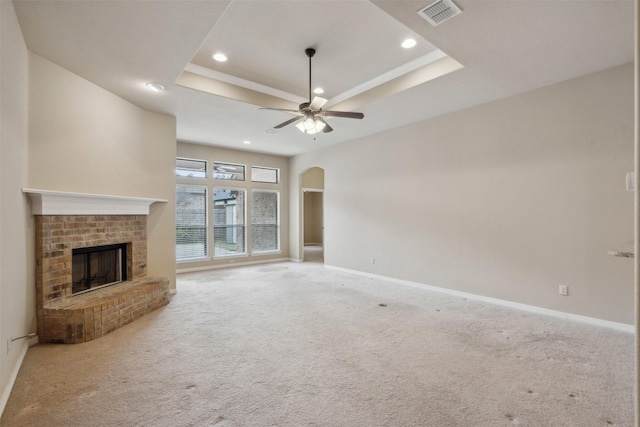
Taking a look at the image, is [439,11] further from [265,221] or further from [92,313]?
Answer: [265,221]

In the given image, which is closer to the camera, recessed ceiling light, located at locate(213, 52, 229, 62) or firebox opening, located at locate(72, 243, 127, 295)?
recessed ceiling light, located at locate(213, 52, 229, 62)

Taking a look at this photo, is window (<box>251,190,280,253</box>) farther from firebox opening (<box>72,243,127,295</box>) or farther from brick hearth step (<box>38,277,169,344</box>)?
brick hearth step (<box>38,277,169,344</box>)

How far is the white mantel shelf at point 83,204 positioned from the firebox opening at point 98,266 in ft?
1.71

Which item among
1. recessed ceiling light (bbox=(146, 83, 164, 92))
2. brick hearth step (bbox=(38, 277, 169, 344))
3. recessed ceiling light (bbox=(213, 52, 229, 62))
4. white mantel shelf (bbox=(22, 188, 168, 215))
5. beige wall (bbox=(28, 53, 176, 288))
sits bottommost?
brick hearth step (bbox=(38, 277, 169, 344))

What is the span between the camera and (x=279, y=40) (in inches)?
126

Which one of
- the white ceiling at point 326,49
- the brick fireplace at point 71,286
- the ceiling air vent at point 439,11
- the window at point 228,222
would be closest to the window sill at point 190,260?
the window at point 228,222

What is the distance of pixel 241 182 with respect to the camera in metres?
7.48

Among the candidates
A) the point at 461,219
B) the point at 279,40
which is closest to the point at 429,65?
the point at 279,40

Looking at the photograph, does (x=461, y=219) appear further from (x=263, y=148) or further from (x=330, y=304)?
(x=263, y=148)

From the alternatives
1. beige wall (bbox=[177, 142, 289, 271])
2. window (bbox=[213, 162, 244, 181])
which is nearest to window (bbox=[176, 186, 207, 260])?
beige wall (bbox=[177, 142, 289, 271])

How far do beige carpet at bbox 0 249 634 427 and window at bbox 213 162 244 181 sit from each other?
3884 millimetres

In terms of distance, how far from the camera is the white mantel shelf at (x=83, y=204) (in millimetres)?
2941

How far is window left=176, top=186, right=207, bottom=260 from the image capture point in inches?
261

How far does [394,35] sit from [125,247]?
4422 mm
